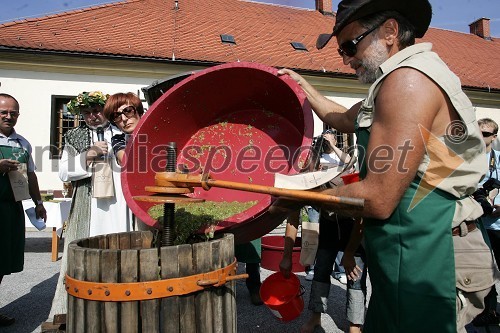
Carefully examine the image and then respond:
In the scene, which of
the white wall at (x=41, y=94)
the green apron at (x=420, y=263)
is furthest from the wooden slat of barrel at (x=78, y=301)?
the white wall at (x=41, y=94)

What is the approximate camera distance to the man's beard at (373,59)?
65.4 inches

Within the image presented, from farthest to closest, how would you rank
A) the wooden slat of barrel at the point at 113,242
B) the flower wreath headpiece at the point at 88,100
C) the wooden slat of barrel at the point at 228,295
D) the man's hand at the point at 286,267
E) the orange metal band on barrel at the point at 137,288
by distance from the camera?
the flower wreath headpiece at the point at 88,100
the man's hand at the point at 286,267
the wooden slat of barrel at the point at 113,242
the wooden slat of barrel at the point at 228,295
the orange metal band on barrel at the point at 137,288

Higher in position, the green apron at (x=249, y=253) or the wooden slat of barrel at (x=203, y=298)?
the wooden slat of barrel at (x=203, y=298)

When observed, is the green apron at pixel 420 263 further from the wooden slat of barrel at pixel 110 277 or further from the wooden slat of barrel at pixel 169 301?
the wooden slat of barrel at pixel 110 277

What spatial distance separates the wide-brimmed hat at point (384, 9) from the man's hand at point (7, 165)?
3349 mm

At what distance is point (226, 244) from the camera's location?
5.70ft

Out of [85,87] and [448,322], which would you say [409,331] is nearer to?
[448,322]

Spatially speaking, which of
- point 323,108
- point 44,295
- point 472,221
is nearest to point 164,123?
point 323,108

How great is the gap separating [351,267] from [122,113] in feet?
7.46

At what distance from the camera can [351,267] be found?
3172 mm

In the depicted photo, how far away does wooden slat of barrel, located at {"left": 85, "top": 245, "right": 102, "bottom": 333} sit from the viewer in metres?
1.50

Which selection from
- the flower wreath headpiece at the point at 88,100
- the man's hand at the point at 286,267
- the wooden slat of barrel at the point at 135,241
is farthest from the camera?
the flower wreath headpiece at the point at 88,100

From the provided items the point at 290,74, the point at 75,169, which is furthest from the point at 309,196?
the point at 75,169

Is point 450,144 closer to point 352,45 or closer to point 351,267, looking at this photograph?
point 352,45
